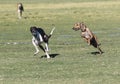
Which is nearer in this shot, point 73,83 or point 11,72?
point 73,83

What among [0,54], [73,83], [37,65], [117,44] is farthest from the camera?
[117,44]

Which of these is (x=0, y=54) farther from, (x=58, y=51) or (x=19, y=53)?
(x=58, y=51)

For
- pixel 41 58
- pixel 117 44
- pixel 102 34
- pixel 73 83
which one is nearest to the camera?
pixel 73 83

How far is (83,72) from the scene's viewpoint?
1780 centimetres

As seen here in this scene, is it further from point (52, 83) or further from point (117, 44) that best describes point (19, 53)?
point (52, 83)

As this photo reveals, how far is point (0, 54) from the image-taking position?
933 inches

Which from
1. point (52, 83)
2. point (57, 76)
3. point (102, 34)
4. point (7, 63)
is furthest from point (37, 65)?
point (102, 34)

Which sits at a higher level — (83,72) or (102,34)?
(83,72)

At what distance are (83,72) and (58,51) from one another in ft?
23.4

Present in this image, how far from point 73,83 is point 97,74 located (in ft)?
6.11

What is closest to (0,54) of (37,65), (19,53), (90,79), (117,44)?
(19,53)

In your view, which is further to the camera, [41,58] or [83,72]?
[41,58]

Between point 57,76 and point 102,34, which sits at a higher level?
point 57,76

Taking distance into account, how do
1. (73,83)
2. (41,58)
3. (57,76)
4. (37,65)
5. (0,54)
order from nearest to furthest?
(73,83), (57,76), (37,65), (41,58), (0,54)
